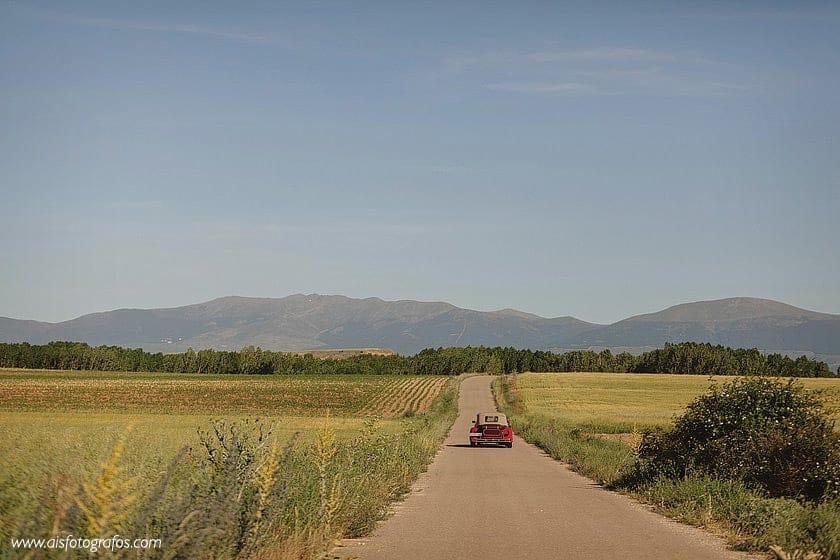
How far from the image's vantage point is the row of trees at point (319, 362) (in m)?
162

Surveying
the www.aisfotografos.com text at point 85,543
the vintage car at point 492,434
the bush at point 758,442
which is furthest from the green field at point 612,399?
the www.aisfotografos.com text at point 85,543

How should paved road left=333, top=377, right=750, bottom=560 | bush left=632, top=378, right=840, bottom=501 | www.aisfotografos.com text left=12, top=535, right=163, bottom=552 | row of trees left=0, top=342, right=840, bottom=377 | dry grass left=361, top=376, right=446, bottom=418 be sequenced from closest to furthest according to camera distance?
www.aisfotografos.com text left=12, top=535, right=163, bottom=552, paved road left=333, top=377, right=750, bottom=560, bush left=632, top=378, right=840, bottom=501, dry grass left=361, top=376, right=446, bottom=418, row of trees left=0, top=342, right=840, bottom=377

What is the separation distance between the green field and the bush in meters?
0.83

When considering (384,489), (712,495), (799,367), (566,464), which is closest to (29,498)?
(384,489)

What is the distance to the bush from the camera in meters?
16.3

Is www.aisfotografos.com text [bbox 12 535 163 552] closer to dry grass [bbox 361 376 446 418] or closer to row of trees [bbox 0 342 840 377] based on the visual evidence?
dry grass [bbox 361 376 446 418]

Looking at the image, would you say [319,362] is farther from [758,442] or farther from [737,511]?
[737,511]

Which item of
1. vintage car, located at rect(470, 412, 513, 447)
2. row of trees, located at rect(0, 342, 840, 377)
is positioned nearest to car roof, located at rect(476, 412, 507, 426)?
vintage car, located at rect(470, 412, 513, 447)

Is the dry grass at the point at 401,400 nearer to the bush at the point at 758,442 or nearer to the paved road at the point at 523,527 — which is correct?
the paved road at the point at 523,527

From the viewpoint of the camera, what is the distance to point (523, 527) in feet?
45.5

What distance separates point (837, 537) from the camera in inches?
434

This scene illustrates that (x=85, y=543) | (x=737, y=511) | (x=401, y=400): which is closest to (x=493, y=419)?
(x=737, y=511)

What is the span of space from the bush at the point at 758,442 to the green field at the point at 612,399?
2.71 ft

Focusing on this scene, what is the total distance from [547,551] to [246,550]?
14.9 ft
